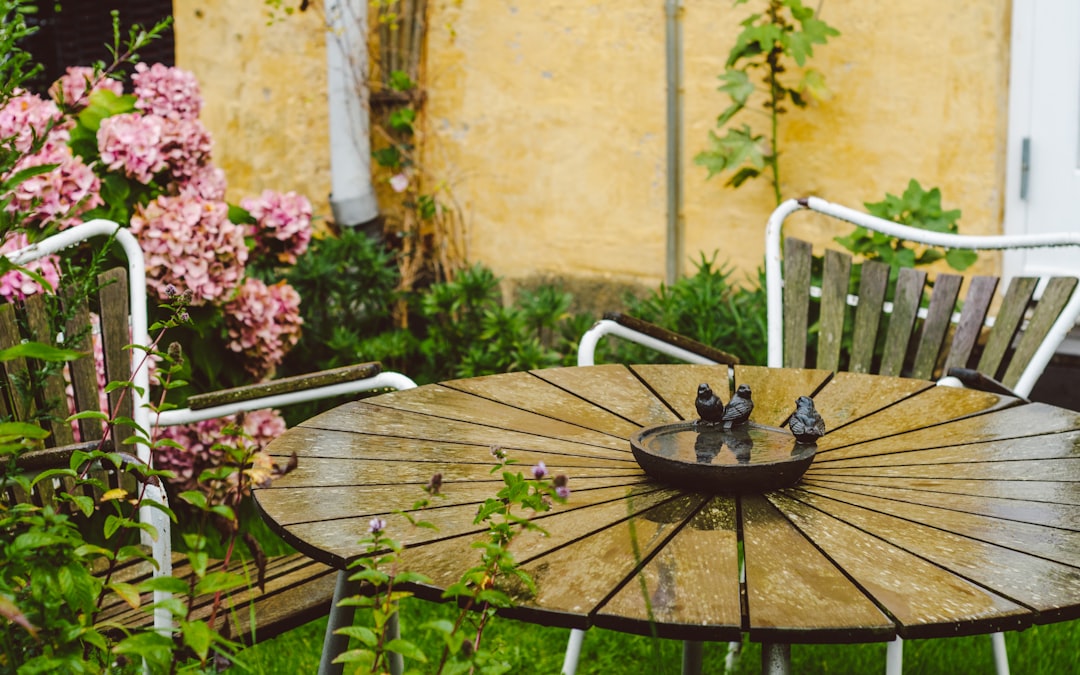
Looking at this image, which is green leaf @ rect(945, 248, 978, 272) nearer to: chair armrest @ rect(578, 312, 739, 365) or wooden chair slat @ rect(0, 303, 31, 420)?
chair armrest @ rect(578, 312, 739, 365)

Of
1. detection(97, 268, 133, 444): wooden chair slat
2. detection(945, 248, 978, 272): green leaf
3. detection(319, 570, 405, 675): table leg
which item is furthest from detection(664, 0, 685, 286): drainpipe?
detection(319, 570, 405, 675): table leg

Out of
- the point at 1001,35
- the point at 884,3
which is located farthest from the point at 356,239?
the point at 1001,35

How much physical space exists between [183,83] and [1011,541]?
8.45 feet

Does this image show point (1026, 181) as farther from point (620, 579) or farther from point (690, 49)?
point (620, 579)

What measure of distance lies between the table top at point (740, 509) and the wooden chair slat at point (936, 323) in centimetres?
54

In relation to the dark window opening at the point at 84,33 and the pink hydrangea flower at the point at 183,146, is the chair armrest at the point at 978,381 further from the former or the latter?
the dark window opening at the point at 84,33

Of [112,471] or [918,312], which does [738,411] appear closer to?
[112,471]

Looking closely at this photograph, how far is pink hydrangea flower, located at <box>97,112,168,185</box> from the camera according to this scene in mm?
2887

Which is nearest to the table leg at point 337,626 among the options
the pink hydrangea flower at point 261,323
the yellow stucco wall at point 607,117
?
the pink hydrangea flower at point 261,323

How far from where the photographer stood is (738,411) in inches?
63.3

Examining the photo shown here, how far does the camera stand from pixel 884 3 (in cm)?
387

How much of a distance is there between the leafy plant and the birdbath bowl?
8.67 feet

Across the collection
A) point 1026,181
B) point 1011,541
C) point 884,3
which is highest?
point 884,3

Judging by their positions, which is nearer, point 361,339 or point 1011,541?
point 1011,541
